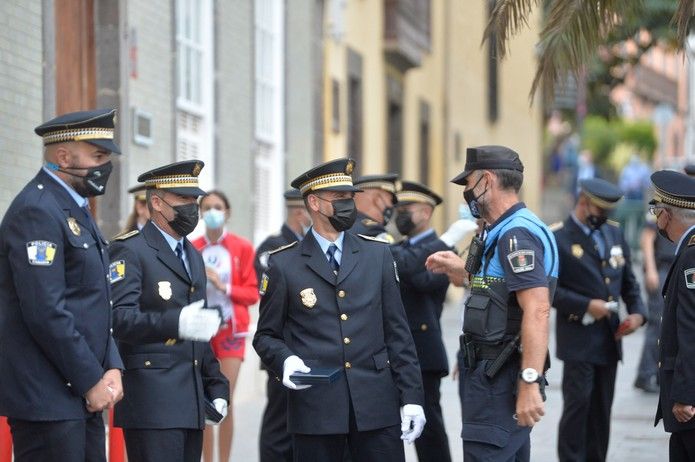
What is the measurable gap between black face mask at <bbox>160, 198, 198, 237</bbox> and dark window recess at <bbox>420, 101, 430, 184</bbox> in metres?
16.8

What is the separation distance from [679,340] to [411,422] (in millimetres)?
1335

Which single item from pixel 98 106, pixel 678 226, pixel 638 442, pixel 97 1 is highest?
pixel 97 1

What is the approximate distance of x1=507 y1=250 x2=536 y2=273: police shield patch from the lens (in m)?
6.70

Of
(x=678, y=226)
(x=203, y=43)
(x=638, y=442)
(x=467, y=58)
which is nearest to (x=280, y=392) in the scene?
(x=678, y=226)

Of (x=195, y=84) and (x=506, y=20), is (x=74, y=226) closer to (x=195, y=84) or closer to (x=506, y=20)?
(x=506, y=20)

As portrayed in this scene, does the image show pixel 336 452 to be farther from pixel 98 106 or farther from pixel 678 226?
pixel 98 106

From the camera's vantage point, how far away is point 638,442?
11.7 meters

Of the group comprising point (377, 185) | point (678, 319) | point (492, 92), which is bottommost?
point (678, 319)

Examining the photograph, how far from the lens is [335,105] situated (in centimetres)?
1794

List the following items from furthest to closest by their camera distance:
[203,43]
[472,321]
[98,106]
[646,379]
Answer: [646,379], [203,43], [98,106], [472,321]

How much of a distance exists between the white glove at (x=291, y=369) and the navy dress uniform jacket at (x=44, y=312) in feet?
3.32

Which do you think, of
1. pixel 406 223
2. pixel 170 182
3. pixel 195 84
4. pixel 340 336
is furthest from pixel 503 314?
pixel 195 84

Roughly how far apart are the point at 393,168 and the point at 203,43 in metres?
8.65

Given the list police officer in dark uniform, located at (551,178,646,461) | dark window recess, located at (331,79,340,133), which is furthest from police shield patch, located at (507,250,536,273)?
dark window recess, located at (331,79,340,133)
